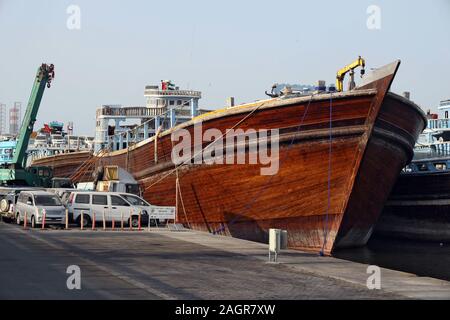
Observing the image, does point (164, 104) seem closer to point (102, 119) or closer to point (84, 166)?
point (102, 119)

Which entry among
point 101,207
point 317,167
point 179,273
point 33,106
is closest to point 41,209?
point 101,207

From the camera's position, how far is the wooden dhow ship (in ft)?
73.2

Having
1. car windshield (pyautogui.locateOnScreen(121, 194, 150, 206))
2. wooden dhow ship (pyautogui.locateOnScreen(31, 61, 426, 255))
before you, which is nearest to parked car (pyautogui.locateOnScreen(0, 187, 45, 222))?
car windshield (pyautogui.locateOnScreen(121, 194, 150, 206))

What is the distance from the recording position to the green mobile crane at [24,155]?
135 feet

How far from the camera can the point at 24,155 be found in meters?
43.7

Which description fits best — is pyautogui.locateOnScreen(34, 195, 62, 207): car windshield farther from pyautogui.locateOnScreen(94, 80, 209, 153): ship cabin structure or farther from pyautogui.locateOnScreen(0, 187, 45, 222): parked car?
pyautogui.locateOnScreen(94, 80, 209, 153): ship cabin structure

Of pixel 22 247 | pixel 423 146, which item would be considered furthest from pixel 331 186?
pixel 423 146

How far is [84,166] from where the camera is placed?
44.9 m

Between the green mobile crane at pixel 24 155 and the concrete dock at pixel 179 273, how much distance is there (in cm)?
2096

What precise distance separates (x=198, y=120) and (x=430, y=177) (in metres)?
12.8

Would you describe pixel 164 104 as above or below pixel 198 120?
above

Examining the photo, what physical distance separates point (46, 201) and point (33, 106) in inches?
673

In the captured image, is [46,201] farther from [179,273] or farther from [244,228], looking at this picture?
[179,273]
